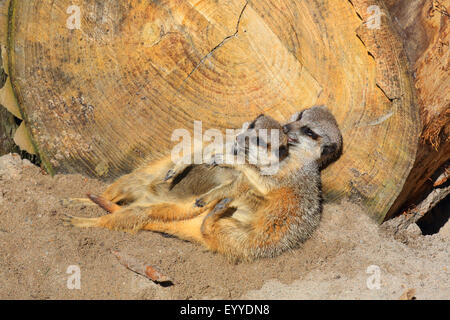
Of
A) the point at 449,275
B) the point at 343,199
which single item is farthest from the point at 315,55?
the point at 449,275

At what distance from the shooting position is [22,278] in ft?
7.80

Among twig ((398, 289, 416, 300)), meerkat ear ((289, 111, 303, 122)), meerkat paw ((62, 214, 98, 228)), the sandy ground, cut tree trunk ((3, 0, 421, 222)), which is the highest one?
cut tree trunk ((3, 0, 421, 222))

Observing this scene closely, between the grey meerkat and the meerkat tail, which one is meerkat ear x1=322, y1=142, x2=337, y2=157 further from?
the meerkat tail

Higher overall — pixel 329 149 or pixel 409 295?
pixel 329 149

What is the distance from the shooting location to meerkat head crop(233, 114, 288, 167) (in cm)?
288

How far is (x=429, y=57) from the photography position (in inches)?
99.3

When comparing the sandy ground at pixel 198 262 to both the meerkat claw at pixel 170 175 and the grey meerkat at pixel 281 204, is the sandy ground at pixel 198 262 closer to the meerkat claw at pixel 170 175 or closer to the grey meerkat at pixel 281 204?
Result: the grey meerkat at pixel 281 204

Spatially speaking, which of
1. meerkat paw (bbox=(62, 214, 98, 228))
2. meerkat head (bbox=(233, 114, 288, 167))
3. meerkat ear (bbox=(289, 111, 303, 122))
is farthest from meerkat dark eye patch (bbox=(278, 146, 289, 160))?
meerkat paw (bbox=(62, 214, 98, 228))

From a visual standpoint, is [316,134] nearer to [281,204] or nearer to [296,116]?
[296,116]

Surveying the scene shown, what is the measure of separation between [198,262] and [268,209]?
21.8 inches

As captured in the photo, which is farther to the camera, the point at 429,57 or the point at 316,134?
the point at 316,134

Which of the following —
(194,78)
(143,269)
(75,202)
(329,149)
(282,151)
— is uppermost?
(194,78)

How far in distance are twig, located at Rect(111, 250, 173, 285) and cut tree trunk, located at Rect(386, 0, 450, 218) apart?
5.45 feet

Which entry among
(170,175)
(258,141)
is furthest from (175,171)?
(258,141)
